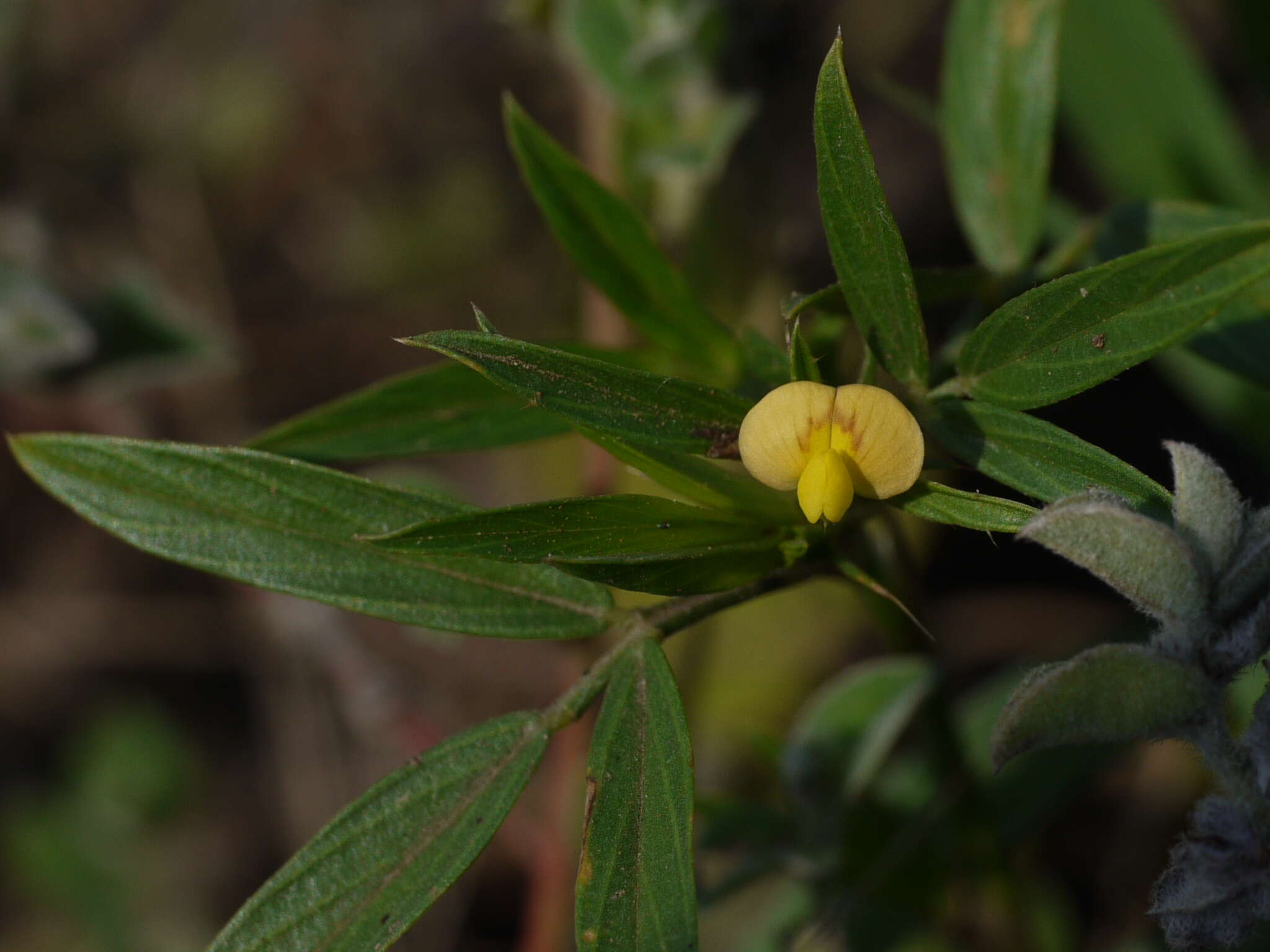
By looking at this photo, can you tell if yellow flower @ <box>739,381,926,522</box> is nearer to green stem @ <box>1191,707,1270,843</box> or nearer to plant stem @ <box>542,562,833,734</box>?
plant stem @ <box>542,562,833,734</box>

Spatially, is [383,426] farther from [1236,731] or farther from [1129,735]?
[1236,731]

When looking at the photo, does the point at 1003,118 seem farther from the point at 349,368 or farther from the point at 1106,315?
the point at 349,368

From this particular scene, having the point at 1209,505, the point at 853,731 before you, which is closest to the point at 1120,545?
the point at 1209,505

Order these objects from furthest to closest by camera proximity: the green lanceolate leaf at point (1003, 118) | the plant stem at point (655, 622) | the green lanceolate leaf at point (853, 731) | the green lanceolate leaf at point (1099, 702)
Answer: the green lanceolate leaf at point (853, 731), the green lanceolate leaf at point (1003, 118), the plant stem at point (655, 622), the green lanceolate leaf at point (1099, 702)

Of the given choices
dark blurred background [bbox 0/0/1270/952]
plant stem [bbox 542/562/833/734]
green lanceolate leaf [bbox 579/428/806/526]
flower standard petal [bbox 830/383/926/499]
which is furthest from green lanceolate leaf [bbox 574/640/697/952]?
dark blurred background [bbox 0/0/1270/952]

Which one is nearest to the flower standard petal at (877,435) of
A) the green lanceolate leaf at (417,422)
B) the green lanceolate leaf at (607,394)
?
the green lanceolate leaf at (607,394)

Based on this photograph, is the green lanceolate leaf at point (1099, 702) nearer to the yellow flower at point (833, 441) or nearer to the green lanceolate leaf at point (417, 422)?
the yellow flower at point (833, 441)
